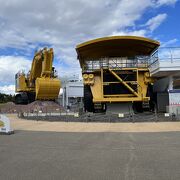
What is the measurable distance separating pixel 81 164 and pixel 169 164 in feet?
7.51

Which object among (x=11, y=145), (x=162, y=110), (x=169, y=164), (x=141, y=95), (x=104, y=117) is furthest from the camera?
(x=162, y=110)

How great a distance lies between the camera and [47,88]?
48.9m

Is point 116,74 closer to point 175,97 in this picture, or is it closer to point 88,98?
point 88,98

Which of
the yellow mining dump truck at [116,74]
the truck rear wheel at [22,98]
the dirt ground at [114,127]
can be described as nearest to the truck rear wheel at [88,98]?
the yellow mining dump truck at [116,74]

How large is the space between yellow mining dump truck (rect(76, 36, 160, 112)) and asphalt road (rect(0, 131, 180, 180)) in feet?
53.0

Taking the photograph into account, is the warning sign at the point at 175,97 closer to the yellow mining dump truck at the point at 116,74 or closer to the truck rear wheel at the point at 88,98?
the yellow mining dump truck at the point at 116,74

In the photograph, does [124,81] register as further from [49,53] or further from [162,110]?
[49,53]

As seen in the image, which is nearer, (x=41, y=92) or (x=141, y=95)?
(x=141, y=95)

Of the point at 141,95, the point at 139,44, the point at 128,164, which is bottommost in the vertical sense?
the point at 128,164

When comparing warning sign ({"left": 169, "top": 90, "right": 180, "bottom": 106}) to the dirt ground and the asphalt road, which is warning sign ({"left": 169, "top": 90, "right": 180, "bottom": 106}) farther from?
the asphalt road

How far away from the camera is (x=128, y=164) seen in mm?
8945

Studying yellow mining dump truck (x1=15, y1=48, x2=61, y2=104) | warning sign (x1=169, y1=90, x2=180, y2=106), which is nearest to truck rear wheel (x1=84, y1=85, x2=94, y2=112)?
warning sign (x1=169, y1=90, x2=180, y2=106)

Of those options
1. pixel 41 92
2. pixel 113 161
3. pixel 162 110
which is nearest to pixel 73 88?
pixel 41 92

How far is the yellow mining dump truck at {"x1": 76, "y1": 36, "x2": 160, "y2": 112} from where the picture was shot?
29.8 m
